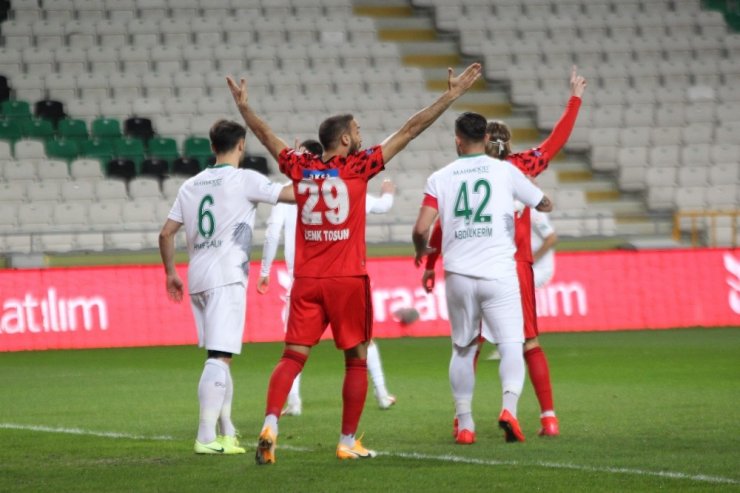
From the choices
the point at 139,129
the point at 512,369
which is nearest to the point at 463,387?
the point at 512,369

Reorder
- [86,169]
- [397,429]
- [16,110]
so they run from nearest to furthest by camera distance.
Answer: [397,429], [86,169], [16,110]

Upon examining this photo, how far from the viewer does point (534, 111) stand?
2903 centimetres

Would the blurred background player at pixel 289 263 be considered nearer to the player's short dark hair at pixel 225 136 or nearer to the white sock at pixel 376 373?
the white sock at pixel 376 373

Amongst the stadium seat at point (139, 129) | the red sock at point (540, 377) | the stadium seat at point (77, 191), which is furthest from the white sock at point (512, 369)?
the stadium seat at point (139, 129)

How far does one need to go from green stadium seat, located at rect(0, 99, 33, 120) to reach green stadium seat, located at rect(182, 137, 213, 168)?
10.5 ft

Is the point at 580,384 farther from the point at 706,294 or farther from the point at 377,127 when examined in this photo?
the point at 377,127

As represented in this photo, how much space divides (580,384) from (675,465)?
5.79 meters

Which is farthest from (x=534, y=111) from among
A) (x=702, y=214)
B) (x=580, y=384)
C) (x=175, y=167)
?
(x=580, y=384)

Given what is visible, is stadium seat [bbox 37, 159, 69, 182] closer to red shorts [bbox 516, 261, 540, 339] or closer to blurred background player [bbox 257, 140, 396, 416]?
blurred background player [bbox 257, 140, 396, 416]

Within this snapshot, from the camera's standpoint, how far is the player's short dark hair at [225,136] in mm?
8820

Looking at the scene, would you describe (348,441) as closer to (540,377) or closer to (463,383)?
(463,383)

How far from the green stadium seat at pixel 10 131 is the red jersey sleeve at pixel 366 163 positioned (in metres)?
18.6

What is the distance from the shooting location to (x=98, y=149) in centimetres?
2570

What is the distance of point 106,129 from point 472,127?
1808cm
